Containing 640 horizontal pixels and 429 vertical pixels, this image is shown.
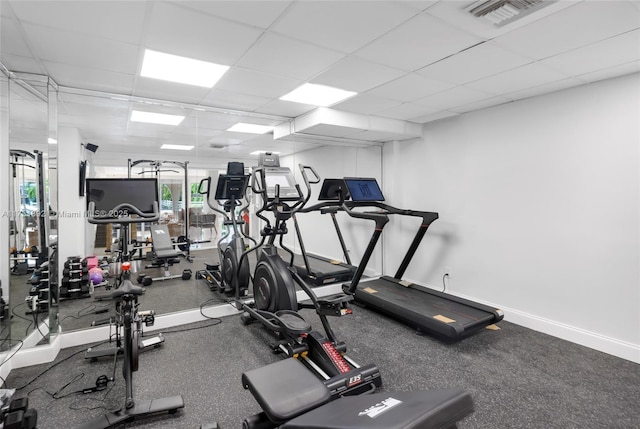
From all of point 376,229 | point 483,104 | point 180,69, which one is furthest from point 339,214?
Result: point 180,69

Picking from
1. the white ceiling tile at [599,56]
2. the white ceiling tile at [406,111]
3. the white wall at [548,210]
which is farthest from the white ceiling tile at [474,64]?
the white wall at [548,210]

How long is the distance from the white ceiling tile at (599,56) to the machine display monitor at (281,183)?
8.40 ft

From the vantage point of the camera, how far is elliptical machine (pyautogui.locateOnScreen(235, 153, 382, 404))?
2.44 metres

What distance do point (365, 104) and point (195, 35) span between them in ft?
7.40

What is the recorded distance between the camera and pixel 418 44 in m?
2.46

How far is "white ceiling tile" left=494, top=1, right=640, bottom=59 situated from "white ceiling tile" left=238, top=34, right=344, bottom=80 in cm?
136

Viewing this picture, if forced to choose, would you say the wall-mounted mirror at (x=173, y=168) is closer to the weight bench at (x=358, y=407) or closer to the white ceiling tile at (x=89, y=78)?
the white ceiling tile at (x=89, y=78)

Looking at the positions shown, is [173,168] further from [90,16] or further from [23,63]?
[90,16]

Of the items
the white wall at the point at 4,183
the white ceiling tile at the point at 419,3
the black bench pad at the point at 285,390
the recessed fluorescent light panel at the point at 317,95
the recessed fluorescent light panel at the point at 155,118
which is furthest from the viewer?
the recessed fluorescent light panel at the point at 155,118

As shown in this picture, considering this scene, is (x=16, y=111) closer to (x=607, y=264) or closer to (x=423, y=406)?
(x=423, y=406)

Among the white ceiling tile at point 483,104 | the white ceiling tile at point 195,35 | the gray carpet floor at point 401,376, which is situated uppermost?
the white ceiling tile at point 483,104

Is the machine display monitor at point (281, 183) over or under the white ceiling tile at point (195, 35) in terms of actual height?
under

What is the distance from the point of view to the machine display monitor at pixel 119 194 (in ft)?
9.14

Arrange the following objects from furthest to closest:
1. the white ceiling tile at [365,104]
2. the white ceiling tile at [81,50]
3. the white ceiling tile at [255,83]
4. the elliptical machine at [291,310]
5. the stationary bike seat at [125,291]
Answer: the white ceiling tile at [365,104] < the white ceiling tile at [255,83] < the elliptical machine at [291,310] < the white ceiling tile at [81,50] < the stationary bike seat at [125,291]
